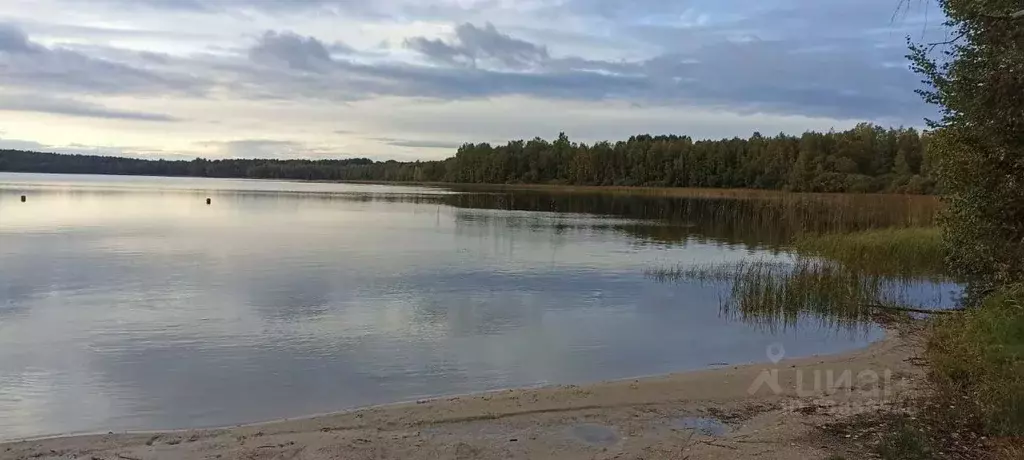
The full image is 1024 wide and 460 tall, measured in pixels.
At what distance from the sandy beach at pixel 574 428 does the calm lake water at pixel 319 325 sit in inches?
35.3

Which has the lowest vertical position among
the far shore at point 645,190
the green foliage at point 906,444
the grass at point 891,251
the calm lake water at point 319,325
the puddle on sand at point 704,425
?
the calm lake water at point 319,325

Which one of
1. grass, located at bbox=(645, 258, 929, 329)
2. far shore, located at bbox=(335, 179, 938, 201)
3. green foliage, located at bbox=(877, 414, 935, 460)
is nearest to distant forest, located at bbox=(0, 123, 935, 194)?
far shore, located at bbox=(335, 179, 938, 201)

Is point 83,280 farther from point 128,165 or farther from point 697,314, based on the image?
point 128,165

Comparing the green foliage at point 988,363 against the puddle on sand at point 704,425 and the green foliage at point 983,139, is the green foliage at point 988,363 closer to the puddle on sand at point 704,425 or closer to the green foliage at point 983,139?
the green foliage at point 983,139

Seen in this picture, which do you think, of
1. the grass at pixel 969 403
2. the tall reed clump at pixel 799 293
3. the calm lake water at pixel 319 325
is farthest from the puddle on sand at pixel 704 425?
the tall reed clump at pixel 799 293

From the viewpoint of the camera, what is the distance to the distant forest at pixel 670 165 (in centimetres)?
7269

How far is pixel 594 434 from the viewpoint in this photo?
7191mm

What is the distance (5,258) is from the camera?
66.2 ft

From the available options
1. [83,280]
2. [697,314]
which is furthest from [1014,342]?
[83,280]

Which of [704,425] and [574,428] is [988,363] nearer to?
[704,425]

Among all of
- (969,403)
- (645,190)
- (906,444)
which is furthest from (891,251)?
(645,190)

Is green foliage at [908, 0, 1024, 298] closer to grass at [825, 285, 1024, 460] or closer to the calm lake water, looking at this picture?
grass at [825, 285, 1024, 460]

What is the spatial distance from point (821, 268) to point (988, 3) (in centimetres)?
1187

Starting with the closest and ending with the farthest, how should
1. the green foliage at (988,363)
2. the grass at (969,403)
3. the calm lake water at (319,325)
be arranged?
the grass at (969,403), the green foliage at (988,363), the calm lake water at (319,325)
